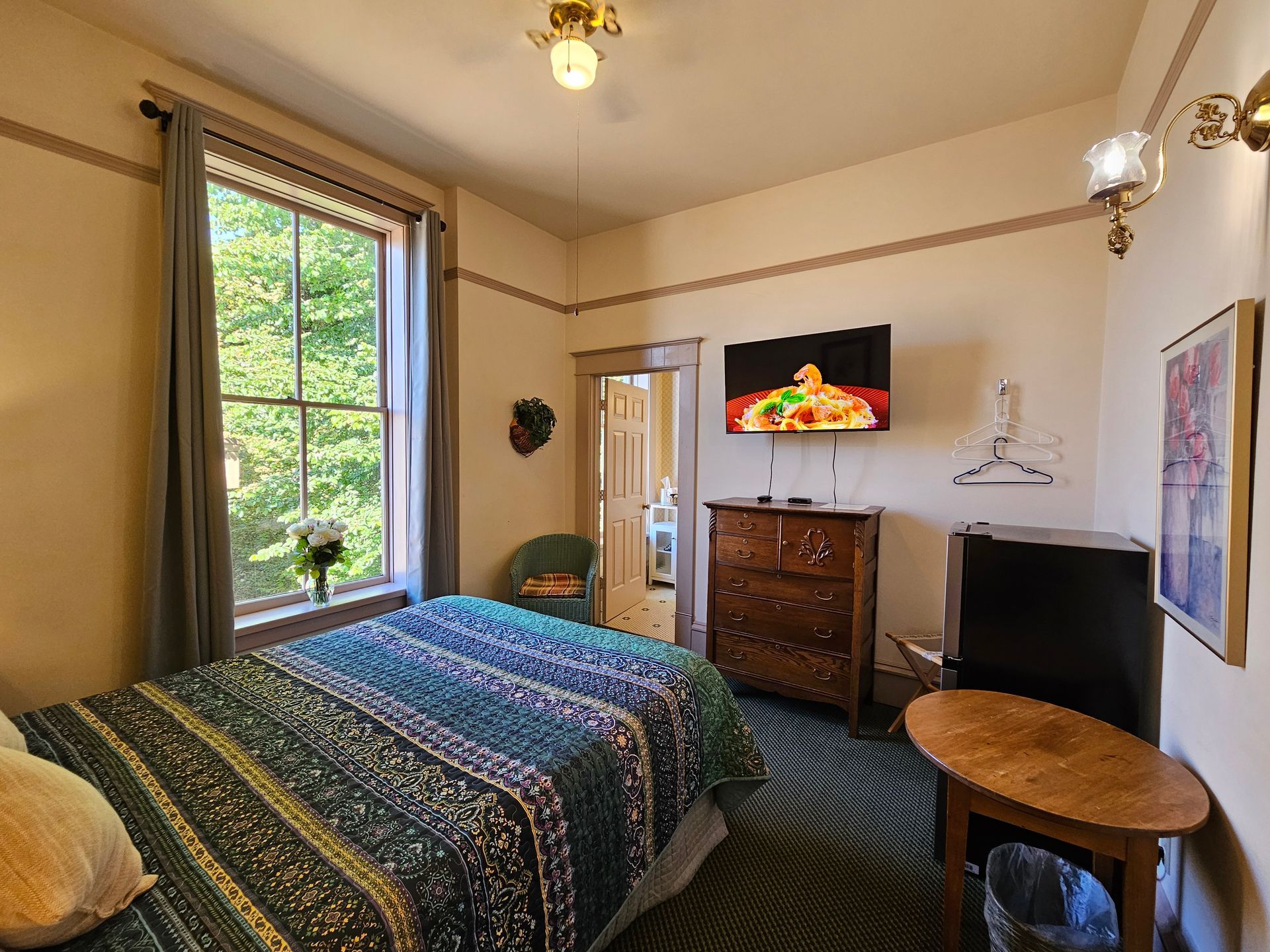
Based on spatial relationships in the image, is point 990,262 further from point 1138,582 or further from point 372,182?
point 372,182

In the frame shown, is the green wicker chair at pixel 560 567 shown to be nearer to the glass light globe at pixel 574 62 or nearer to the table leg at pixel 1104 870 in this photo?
the table leg at pixel 1104 870

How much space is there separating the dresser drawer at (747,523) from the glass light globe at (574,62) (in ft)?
7.08

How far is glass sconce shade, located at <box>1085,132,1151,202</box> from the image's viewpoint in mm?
1251

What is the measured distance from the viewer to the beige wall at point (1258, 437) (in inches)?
41.9

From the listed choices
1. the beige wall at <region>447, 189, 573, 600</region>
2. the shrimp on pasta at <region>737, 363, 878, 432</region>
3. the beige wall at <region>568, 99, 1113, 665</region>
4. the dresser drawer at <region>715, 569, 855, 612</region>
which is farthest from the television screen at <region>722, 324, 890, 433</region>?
the beige wall at <region>447, 189, 573, 600</region>

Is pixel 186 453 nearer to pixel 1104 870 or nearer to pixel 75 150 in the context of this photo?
pixel 75 150

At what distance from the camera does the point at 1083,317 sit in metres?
2.55

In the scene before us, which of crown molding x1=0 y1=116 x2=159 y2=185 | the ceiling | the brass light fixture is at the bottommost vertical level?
crown molding x1=0 y1=116 x2=159 y2=185

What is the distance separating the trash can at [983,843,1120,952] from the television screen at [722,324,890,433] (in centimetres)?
190

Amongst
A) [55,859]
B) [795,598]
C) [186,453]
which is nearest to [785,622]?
[795,598]

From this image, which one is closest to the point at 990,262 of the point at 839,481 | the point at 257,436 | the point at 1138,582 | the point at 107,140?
the point at 839,481

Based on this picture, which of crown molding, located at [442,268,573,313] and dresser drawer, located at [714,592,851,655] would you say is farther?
crown molding, located at [442,268,573,313]

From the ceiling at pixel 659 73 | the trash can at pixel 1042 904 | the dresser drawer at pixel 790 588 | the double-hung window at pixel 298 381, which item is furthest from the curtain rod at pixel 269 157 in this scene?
the trash can at pixel 1042 904

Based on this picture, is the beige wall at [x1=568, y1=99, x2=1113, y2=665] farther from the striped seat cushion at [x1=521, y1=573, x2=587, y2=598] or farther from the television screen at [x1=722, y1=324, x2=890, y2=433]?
the striped seat cushion at [x1=521, y1=573, x2=587, y2=598]
